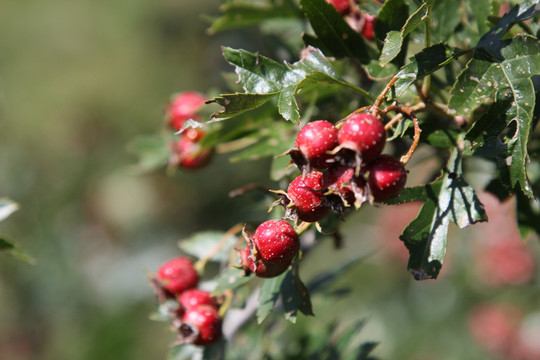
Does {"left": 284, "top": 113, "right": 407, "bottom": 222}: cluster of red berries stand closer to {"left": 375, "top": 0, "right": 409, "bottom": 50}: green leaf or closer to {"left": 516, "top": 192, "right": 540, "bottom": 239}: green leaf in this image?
{"left": 375, "top": 0, "right": 409, "bottom": 50}: green leaf

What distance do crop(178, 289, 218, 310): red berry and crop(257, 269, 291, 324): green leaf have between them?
16cm

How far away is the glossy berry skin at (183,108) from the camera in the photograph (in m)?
1.47

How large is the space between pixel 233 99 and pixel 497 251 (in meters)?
2.05

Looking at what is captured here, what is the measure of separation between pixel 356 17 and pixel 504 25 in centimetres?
31

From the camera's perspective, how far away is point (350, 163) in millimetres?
757

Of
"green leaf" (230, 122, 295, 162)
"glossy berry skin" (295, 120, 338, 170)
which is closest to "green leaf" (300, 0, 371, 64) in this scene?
"green leaf" (230, 122, 295, 162)

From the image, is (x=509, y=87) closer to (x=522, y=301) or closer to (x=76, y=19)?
(x=522, y=301)

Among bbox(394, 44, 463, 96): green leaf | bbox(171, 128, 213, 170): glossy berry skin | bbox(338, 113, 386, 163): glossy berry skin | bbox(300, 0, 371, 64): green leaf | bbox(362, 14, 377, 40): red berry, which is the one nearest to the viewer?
bbox(338, 113, 386, 163): glossy berry skin

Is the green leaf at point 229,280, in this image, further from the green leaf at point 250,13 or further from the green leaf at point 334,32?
the green leaf at point 250,13

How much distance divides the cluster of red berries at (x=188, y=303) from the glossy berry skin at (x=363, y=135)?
1.82ft

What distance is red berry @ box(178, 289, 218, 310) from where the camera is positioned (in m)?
1.20

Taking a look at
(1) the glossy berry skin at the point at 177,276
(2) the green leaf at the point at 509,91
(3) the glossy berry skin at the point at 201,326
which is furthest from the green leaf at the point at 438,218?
(1) the glossy berry skin at the point at 177,276

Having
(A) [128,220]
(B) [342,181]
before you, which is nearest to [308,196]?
(B) [342,181]

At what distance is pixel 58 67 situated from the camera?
8.24 meters
